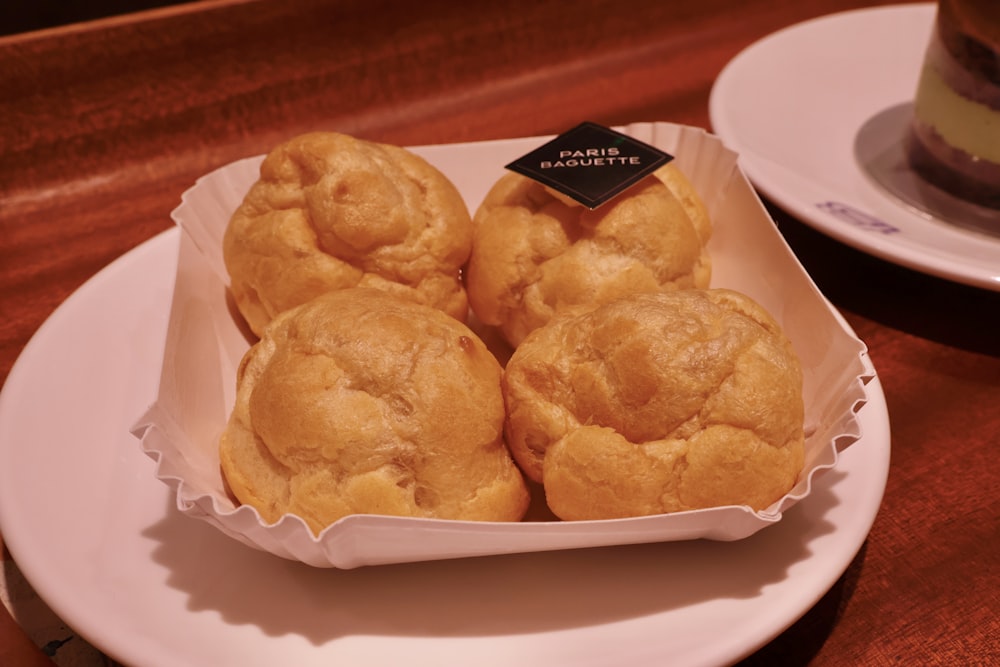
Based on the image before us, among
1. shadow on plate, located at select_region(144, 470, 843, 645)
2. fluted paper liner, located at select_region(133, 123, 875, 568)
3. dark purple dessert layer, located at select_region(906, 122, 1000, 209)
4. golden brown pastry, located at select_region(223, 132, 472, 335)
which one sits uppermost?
golden brown pastry, located at select_region(223, 132, 472, 335)

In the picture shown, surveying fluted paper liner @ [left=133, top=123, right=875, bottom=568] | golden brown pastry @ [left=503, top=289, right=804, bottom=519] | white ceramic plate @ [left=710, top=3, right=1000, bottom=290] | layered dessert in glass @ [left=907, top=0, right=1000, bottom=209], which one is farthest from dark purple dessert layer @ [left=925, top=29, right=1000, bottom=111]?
golden brown pastry @ [left=503, top=289, right=804, bottom=519]

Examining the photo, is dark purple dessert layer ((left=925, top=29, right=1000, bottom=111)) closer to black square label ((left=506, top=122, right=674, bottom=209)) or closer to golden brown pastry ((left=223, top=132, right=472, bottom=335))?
black square label ((left=506, top=122, right=674, bottom=209))

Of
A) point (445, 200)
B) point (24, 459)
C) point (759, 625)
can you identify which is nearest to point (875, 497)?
point (759, 625)

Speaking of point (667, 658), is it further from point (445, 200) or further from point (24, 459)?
point (24, 459)

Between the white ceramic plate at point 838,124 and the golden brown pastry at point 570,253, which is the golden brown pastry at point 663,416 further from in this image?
the white ceramic plate at point 838,124

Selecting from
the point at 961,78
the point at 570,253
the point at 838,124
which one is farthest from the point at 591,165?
the point at 838,124

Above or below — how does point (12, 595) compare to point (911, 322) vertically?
above
